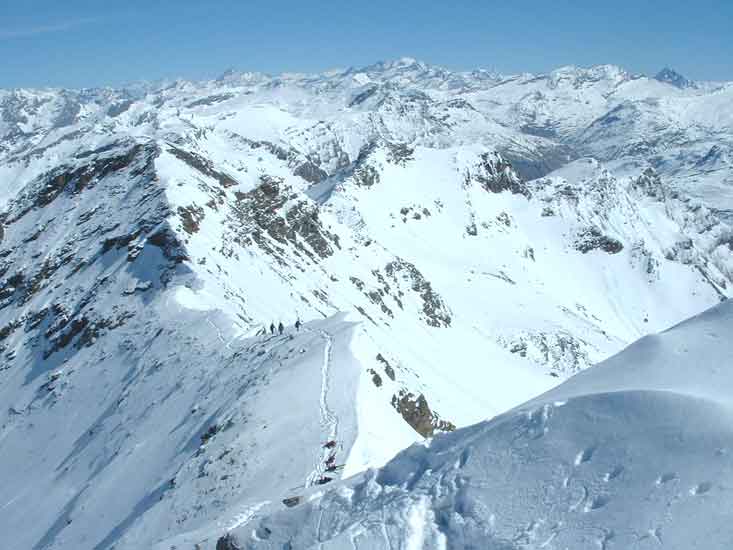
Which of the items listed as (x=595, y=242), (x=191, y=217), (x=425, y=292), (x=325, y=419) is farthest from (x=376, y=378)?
(x=595, y=242)

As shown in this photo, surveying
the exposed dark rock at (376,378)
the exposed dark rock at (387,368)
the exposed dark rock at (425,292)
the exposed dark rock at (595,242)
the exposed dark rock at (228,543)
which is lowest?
the exposed dark rock at (595,242)

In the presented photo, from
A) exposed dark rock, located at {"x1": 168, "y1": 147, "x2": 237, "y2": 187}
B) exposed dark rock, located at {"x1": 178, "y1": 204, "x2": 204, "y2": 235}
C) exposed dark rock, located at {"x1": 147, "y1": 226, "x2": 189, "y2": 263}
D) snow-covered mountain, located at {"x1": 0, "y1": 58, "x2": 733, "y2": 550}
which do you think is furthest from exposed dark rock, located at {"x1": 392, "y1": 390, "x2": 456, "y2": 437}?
exposed dark rock, located at {"x1": 168, "y1": 147, "x2": 237, "y2": 187}

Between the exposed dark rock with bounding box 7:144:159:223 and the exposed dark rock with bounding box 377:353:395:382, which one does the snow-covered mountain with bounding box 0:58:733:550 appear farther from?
the exposed dark rock with bounding box 7:144:159:223

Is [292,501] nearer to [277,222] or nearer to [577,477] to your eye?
[577,477]

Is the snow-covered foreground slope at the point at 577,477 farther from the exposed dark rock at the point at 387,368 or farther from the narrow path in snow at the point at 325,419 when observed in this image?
the exposed dark rock at the point at 387,368

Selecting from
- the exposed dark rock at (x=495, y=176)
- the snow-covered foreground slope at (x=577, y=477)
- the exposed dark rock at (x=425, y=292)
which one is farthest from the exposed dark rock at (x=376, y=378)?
the exposed dark rock at (x=495, y=176)
